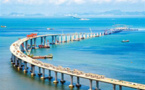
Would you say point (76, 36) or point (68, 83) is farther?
point (76, 36)

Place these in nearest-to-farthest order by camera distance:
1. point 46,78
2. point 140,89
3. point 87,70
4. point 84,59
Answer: point 140,89 < point 46,78 < point 87,70 < point 84,59

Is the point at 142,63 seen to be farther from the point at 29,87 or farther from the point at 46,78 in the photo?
the point at 29,87

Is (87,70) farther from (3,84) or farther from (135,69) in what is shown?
(3,84)

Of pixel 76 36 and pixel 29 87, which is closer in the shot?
pixel 29 87

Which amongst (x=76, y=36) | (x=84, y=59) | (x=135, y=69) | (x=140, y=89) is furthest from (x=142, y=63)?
(x=76, y=36)

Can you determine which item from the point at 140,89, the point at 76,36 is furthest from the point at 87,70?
the point at 76,36

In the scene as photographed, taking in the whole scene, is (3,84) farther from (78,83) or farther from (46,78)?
(78,83)

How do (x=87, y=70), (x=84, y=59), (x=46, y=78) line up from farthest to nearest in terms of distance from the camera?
(x=84, y=59) < (x=87, y=70) < (x=46, y=78)

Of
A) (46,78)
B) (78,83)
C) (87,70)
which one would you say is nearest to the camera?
(78,83)

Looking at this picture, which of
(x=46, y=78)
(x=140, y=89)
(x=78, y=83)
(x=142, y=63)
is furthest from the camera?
(x=142, y=63)
